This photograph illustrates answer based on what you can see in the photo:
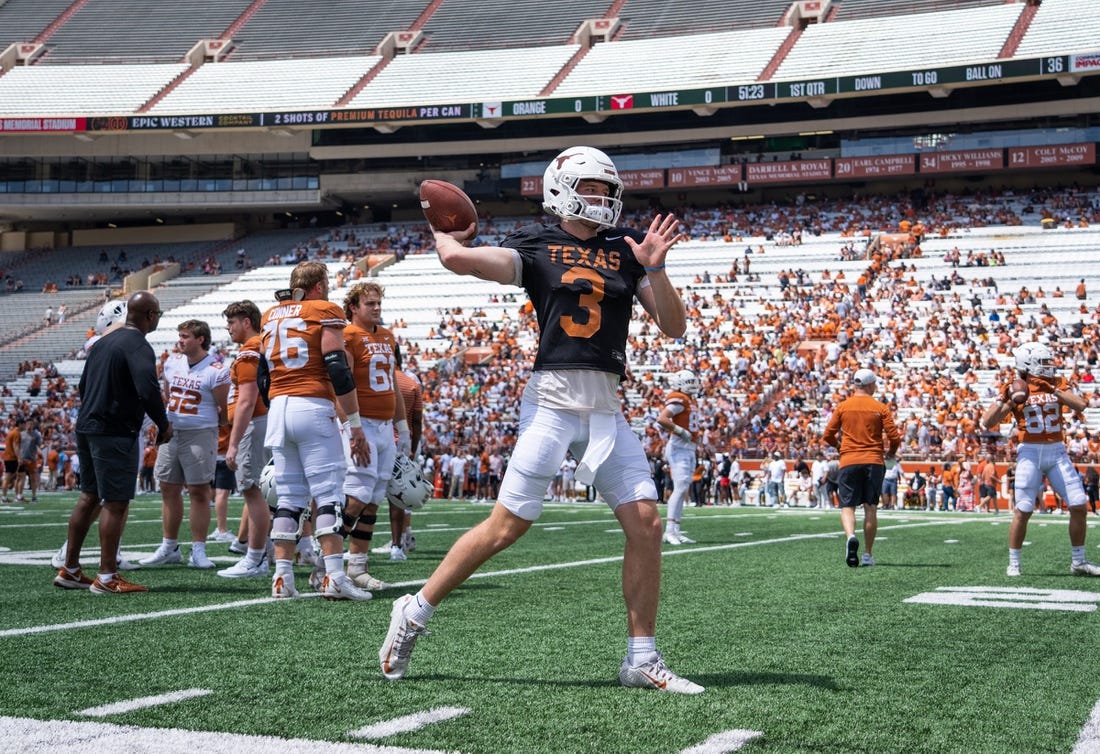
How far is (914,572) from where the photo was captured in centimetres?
876

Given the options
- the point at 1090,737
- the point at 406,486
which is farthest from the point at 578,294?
the point at 406,486

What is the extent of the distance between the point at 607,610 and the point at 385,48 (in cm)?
4644

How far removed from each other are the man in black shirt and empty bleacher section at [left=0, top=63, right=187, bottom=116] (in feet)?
143

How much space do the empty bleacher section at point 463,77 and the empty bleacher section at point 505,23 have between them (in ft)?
3.39

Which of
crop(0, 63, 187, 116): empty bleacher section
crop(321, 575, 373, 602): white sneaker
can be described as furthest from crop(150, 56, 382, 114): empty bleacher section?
crop(321, 575, 373, 602): white sneaker

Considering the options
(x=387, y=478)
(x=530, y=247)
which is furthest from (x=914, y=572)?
(x=530, y=247)

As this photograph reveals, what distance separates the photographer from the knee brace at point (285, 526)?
6.37 meters

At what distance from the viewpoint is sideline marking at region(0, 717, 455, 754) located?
10.1ft

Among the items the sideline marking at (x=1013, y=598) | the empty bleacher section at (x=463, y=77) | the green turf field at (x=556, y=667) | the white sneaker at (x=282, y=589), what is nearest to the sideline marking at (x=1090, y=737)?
the green turf field at (x=556, y=667)

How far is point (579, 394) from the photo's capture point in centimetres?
418

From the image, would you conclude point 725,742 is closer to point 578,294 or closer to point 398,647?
point 398,647

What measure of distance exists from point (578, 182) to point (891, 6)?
44.1 m

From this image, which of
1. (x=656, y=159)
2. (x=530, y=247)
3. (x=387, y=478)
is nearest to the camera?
(x=530, y=247)

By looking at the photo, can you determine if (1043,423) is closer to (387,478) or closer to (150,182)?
(387,478)
